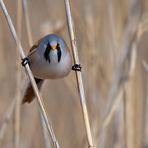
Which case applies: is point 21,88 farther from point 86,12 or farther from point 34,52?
point 86,12

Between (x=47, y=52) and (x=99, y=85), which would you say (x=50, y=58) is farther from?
(x=99, y=85)

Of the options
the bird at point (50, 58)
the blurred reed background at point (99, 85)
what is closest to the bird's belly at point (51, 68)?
the bird at point (50, 58)

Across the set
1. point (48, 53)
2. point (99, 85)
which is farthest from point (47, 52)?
point (99, 85)

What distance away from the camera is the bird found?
1.46 metres

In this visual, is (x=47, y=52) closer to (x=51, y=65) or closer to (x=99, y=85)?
(x=51, y=65)

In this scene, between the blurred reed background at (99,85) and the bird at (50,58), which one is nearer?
the bird at (50,58)

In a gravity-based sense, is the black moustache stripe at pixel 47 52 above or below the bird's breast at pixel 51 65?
above

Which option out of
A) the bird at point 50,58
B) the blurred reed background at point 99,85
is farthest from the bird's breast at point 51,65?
the blurred reed background at point 99,85

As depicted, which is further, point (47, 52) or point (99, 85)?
point (99, 85)

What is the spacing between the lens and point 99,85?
2.09 metres

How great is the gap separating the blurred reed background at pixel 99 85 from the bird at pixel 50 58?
22cm

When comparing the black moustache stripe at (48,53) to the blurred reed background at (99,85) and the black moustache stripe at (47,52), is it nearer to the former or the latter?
the black moustache stripe at (47,52)

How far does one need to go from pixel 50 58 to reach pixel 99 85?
0.63 m

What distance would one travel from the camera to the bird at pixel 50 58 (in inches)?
57.5
